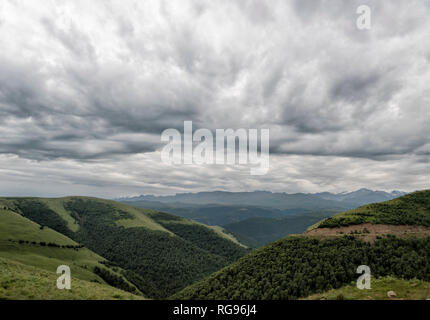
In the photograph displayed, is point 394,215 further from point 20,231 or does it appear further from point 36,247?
point 20,231

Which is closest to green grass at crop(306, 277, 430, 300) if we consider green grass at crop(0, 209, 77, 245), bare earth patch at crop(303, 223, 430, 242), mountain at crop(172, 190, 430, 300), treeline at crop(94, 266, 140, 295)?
mountain at crop(172, 190, 430, 300)

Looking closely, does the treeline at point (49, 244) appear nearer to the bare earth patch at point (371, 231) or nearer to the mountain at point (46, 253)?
the mountain at point (46, 253)

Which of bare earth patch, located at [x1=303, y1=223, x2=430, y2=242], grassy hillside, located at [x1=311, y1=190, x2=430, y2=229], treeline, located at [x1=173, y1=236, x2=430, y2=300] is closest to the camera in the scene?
treeline, located at [x1=173, y1=236, x2=430, y2=300]

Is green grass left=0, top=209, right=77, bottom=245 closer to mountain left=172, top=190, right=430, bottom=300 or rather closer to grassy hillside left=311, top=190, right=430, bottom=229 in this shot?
mountain left=172, top=190, right=430, bottom=300

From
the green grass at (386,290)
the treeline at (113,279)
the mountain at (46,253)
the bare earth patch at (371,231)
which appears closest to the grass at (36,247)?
the mountain at (46,253)
